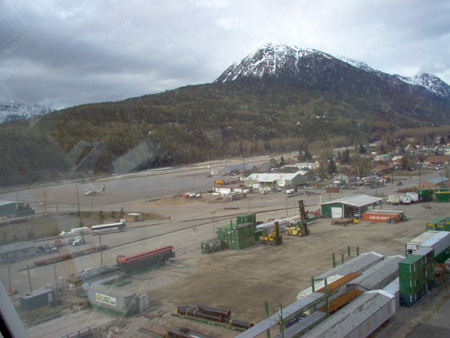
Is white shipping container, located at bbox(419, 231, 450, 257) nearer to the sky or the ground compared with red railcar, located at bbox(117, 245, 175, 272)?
nearer to the sky

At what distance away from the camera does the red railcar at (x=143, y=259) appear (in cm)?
639

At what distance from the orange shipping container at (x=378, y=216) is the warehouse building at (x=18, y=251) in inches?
393

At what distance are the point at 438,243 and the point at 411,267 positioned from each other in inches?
64.1

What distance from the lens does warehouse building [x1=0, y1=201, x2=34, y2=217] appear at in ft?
17.1

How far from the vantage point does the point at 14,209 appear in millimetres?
5941

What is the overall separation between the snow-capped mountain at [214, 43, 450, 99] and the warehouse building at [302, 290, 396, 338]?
9865 centimetres

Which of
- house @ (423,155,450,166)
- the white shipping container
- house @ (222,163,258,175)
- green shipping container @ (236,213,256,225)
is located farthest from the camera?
house @ (222,163,258,175)

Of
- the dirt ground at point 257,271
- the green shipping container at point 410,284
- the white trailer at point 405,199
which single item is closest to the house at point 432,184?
the white trailer at point 405,199

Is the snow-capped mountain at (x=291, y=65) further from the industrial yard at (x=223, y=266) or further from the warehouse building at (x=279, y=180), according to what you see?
the industrial yard at (x=223, y=266)

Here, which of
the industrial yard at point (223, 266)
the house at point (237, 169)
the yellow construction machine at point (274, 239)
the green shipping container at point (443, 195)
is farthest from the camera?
the house at point (237, 169)

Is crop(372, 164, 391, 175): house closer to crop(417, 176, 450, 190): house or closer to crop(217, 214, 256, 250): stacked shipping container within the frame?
crop(417, 176, 450, 190): house

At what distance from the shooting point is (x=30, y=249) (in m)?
5.52

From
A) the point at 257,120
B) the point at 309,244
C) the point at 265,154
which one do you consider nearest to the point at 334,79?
the point at 257,120

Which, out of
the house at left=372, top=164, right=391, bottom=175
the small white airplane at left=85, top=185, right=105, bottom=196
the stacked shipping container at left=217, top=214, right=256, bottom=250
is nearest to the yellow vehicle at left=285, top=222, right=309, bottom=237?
the stacked shipping container at left=217, top=214, right=256, bottom=250
